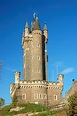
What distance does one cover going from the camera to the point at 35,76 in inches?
3248

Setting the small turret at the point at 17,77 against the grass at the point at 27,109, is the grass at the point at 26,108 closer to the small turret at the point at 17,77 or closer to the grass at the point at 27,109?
the grass at the point at 27,109

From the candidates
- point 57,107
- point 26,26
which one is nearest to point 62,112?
point 57,107

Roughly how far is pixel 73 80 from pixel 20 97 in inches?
532

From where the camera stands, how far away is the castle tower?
82875 millimetres

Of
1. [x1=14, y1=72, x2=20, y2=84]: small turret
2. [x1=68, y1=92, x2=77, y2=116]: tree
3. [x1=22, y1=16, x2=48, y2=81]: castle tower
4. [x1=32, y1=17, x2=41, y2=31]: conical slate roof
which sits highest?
[x1=32, y1=17, x2=41, y2=31]: conical slate roof

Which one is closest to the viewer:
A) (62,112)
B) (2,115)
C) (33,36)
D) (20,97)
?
(62,112)

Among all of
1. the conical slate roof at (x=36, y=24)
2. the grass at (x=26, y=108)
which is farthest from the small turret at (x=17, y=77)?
the conical slate roof at (x=36, y=24)

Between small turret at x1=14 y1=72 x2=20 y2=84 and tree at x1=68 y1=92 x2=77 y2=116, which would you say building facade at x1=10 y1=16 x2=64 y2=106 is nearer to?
small turret at x1=14 y1=72 x2=20 y2=84

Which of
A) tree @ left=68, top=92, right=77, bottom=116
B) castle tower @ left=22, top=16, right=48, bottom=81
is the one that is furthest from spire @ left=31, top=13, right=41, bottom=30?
tree @ left=68, top=92, right=77, bottom=116

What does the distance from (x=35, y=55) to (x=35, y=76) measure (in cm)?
555

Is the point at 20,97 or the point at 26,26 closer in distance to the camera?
the point at 20,97

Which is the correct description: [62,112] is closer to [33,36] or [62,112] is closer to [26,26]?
[33,36]

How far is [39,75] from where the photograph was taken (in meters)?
82.6

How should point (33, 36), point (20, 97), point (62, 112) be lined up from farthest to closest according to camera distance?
point (33, 36) → point (20, 97) → point (62, 112)
